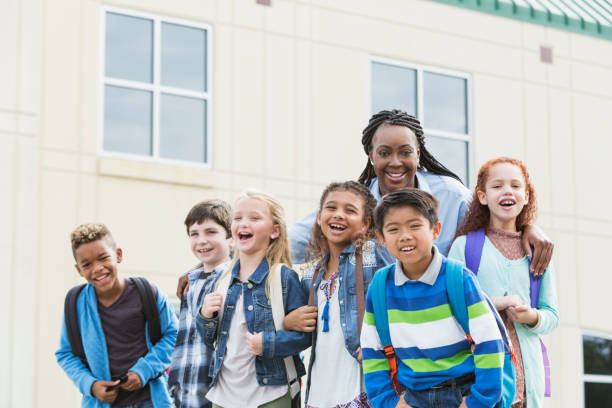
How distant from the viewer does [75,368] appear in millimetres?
6422

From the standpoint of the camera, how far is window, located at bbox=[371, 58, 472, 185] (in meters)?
13.6

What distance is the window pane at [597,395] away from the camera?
14.4 m

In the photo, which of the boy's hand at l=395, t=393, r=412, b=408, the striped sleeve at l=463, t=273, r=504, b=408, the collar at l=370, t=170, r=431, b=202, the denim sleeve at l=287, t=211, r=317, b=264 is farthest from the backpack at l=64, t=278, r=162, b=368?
the striped sleeve at l=463, t=273, r=504, b=408

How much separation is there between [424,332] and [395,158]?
1331mm

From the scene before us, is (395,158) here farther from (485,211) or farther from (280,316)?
(280,316)

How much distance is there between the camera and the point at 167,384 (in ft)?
21.2

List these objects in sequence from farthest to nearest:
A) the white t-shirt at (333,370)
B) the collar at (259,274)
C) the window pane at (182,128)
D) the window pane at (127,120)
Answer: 1. the window pane at (182,128)
2. the window pane at (127,120)
3. the collar at (259,274)
4. the white t-shirt at (333,370)

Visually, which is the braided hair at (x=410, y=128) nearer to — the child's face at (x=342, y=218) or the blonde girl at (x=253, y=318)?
the child's face at (x=342, y=218)

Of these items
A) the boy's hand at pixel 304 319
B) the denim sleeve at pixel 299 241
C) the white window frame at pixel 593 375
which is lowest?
the white window frame at pixel 593 375

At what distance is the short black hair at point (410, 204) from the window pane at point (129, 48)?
7.45m

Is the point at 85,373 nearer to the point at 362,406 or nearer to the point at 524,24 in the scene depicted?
the point at 362,406

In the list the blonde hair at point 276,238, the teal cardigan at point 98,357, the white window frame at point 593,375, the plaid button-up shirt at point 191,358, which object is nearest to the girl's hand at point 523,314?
the blonde hair at point 276,238

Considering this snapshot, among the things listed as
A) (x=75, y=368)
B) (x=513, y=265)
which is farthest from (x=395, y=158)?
(x=75, y=368)

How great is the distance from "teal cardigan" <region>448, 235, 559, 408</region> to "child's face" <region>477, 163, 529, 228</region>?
0.16m
